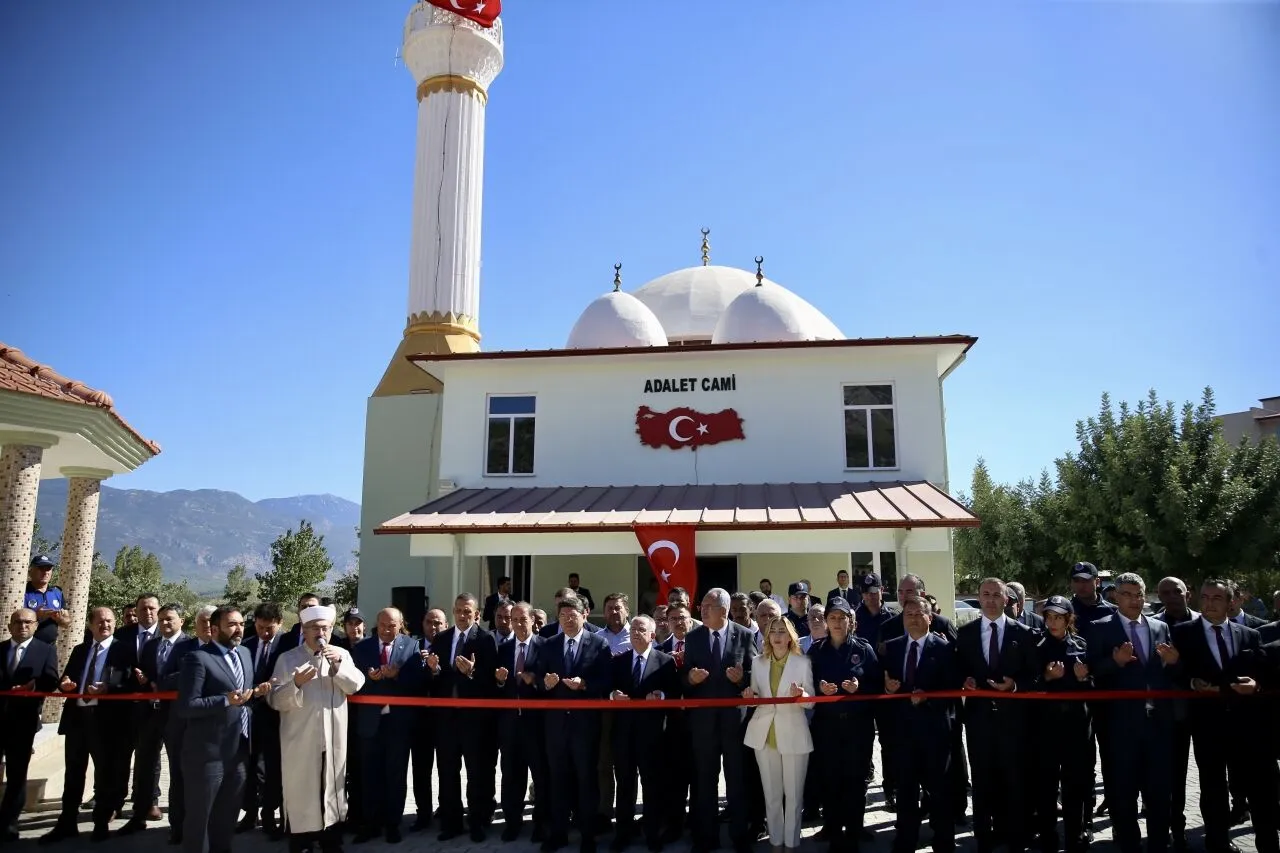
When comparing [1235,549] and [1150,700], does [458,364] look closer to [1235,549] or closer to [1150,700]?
[1150,700]

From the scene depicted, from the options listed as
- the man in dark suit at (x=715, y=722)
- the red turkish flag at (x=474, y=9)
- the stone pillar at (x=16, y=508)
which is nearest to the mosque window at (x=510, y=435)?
the stone pillar at (x=16, y=508)

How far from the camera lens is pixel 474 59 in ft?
81.4

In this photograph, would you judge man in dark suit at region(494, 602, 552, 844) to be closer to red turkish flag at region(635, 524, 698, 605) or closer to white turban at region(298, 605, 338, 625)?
white turban at region(298, 605, 338, 625)

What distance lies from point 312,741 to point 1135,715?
574 centimetres

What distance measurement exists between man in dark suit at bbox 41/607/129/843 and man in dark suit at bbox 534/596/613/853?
351cm

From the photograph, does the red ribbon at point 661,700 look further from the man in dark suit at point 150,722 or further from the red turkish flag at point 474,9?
the red turkish flag at point 474,9

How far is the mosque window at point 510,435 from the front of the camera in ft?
53.8

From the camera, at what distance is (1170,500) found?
21016 mm

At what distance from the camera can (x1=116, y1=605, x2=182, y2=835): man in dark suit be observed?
261 inches

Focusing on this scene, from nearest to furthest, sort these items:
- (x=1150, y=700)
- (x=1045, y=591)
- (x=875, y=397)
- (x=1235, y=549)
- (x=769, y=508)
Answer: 1. (x=1150, y=700)
2. (x=769, y=508)
3. (x=875, y=397)
4. (x=1235, y=549)
5. (x=1045, y=591)

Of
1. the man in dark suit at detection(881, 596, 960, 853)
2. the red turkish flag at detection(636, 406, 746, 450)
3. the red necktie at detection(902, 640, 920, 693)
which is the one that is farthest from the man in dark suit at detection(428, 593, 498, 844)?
the red turkish flag at detection(636, 406, 746, 450)

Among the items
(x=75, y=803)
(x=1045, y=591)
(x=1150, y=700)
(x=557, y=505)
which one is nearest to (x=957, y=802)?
(x=1150, y=700)

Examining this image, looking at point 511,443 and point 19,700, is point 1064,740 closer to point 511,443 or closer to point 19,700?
point 19,700

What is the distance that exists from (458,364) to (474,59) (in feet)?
42.1
